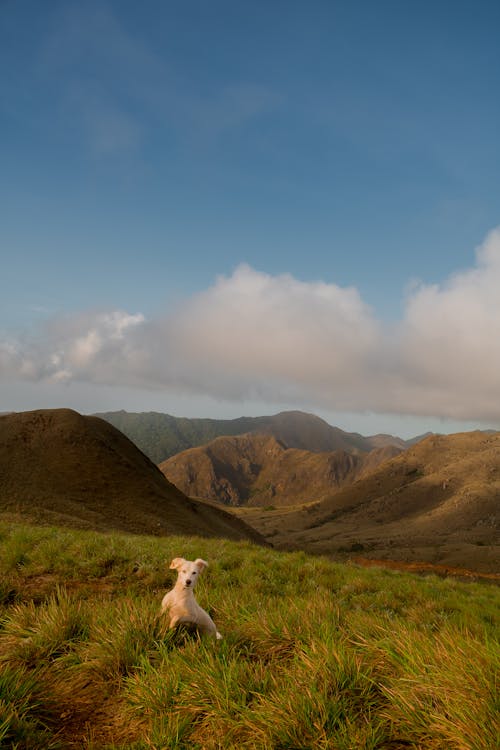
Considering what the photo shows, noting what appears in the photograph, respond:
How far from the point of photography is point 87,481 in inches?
1673

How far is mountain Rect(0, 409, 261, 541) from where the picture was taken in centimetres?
3491

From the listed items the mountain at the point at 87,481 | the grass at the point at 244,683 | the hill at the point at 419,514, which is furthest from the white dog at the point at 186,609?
the hill at the point at 419,514

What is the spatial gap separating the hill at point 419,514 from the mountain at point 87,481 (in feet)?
75.5

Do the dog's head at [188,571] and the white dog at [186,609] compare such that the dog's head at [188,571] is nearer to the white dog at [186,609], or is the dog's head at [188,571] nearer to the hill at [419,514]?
the white dog at [186,609]

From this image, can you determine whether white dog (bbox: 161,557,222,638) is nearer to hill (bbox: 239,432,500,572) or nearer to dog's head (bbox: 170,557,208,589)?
dog's head (bbox: 170,557,208,589)

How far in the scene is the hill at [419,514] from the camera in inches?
2208

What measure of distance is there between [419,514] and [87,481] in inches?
2763

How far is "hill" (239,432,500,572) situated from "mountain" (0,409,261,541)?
23.0 metres

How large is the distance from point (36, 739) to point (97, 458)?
47.2 meters

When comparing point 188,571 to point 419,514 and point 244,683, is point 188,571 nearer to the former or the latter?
point 244,683

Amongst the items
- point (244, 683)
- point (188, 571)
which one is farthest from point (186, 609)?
point (244, 683)

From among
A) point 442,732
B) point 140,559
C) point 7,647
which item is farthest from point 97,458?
point 442,732

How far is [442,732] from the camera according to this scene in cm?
271

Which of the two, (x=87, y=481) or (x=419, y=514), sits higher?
(x=87, y=481)
